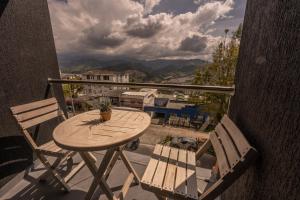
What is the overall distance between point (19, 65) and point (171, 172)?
2362 mm

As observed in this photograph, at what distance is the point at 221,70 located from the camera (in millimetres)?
8812

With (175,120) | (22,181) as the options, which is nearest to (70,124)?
(22,181)

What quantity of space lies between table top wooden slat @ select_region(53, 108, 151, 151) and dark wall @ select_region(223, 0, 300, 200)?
34.1 inches

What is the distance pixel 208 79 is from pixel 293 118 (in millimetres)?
9490

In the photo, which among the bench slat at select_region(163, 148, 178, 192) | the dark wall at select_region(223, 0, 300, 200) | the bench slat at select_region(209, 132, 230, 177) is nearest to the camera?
the dark wall at select_region(223, 0, 300, 200)

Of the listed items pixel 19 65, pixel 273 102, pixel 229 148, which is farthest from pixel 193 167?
pixel 19 65

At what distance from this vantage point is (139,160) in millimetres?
2262

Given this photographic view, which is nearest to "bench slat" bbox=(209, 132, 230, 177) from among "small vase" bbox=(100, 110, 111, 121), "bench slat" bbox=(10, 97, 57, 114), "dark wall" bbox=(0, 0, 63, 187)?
"small vase" bbox=(100, 110, 111, 121)

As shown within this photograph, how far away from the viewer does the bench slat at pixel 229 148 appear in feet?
2.74

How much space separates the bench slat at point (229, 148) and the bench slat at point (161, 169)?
21.9 inches

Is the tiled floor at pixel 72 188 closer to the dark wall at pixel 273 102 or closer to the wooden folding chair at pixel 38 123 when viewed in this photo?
the wooden folding chair at pixel 38 123

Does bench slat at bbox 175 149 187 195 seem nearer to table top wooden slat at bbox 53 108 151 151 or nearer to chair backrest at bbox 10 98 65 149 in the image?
table top wooden slat at bbox 53 108 151 151

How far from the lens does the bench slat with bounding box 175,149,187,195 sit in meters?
1.07

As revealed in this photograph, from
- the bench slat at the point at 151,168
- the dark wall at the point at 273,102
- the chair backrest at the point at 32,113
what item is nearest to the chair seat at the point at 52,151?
the chair backrest at the point at 32,113
